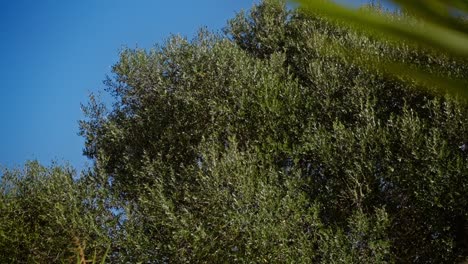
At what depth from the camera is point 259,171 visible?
16.2 meters

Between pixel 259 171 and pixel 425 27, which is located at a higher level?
pixel 259 171

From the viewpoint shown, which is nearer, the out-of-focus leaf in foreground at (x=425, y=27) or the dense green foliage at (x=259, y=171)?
the out-of-focus leaf in foreground at (x=425, y=27)

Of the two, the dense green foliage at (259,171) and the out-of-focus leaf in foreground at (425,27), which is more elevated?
the dense green foliage at (259,171)

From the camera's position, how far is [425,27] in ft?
1.71

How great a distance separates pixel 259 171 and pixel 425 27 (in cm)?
1577

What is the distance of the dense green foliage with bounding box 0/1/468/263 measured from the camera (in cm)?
1402

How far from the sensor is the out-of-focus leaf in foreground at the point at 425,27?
1.63ft

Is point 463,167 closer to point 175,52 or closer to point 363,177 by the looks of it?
point 363,177

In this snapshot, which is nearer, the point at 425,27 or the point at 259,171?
the point at 425,27

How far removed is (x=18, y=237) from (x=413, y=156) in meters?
13.7

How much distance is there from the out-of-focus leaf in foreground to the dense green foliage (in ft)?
38.1

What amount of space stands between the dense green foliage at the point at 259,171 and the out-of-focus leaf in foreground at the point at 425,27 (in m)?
11.6

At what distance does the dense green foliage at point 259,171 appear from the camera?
14016mm

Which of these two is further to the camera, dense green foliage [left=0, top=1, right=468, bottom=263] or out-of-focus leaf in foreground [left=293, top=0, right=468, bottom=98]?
dense green foliage [left=0, top=1, right=468, bottom=263]
